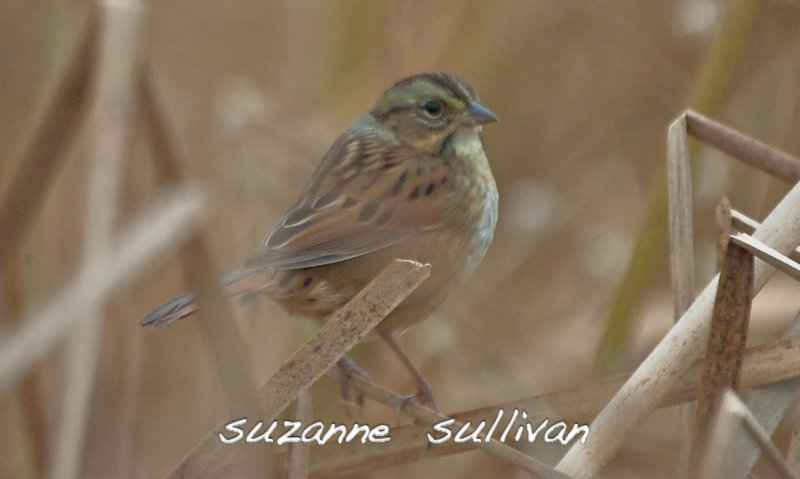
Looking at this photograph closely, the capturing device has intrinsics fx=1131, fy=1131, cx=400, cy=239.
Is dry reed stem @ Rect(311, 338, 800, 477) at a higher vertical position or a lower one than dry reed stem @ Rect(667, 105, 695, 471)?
lower

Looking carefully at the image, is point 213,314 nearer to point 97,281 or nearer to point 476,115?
point 97,281

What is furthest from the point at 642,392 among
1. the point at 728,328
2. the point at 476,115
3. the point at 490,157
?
the point at 490,157

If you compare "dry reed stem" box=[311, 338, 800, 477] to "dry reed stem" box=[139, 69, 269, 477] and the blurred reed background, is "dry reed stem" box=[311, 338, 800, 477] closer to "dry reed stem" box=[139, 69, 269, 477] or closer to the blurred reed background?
"dry reed stem" box=[139, 69, 269, 477]

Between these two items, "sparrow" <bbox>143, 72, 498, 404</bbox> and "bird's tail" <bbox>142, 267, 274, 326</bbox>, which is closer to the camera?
"bird's tail" <bbox>142, 267, 274, 326</bbox>

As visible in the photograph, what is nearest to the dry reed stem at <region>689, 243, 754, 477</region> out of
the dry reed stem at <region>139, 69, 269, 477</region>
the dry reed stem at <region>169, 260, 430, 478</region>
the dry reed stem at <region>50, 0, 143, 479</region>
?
the dry reed stem at <region>169, 260, 430, 478</region>

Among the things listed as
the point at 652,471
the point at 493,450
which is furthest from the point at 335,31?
the point at 493,450

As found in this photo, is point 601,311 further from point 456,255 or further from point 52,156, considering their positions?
point 52,156
